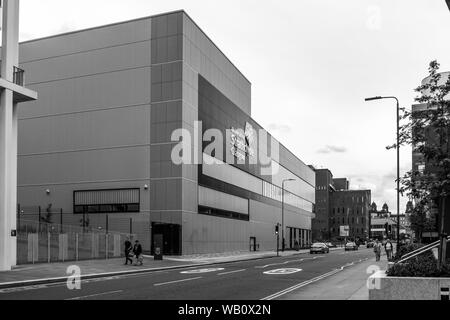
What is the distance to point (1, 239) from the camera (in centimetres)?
2736

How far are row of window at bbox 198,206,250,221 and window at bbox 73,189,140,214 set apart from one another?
6863 millimetres

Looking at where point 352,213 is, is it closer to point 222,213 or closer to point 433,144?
point 222,213

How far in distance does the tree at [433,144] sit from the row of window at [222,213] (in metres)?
38.3

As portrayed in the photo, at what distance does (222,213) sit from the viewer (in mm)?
60156

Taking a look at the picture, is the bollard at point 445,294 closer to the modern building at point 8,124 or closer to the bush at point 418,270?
the bush at point 418,270

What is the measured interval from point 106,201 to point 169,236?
6.86 meters

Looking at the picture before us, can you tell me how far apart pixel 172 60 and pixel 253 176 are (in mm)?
27767

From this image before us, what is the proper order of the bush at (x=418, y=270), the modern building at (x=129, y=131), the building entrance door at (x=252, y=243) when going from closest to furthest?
the bush at (x=418, y=270), the modern building at (x=129, y=131), the building entrance door at (x=252, y=243)

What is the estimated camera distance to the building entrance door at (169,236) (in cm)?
4753

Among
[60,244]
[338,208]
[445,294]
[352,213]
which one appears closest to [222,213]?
[60,244]

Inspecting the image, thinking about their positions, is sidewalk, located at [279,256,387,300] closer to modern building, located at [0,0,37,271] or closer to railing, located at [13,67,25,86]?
modern building, located at [0,0,37,271]

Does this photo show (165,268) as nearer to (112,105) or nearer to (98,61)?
(112,105)

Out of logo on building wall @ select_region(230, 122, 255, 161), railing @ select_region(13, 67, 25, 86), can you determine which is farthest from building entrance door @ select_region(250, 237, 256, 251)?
railing @ select_region(13, 67, 25, 86)

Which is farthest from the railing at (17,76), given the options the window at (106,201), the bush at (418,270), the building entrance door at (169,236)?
the bush at (418,270)
